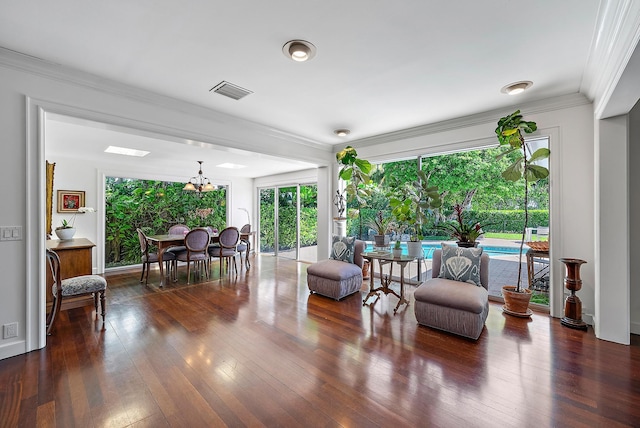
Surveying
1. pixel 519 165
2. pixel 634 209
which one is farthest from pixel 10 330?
pixel 634 209

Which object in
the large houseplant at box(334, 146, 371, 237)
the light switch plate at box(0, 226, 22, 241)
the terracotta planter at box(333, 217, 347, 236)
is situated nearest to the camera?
the light switch plate at box(0, 226, 22, 241)

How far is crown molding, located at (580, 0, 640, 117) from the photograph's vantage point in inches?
64.1

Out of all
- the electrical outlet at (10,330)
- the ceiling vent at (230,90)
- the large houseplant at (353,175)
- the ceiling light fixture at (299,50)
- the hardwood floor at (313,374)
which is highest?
the ceiling vent at (230,90)

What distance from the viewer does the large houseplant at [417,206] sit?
408 centimetres

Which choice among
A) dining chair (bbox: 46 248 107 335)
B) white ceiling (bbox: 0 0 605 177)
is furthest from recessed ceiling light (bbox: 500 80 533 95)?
dining chair (bbox: 46 248 107 335)

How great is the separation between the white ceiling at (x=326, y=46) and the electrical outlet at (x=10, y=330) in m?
2.33

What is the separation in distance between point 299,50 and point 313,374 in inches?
102

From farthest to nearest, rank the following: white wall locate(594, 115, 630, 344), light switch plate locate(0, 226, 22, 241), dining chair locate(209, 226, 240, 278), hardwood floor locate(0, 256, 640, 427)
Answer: dining chair locate(209, 226, 240, 278) < white wall locate(594, 115, 630, 344) < light switch plate locate(0, 226, 22, 241) < hardwood floor locate(0, 256, 640, 427)

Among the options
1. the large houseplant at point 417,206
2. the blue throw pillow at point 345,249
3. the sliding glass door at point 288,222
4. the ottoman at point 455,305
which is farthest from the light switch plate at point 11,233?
the sliding glass door at point 288,222

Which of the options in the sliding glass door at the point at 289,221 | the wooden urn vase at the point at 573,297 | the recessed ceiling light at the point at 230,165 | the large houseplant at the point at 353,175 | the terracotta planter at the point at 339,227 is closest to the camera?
the wooden urn vase at the point at 573,297

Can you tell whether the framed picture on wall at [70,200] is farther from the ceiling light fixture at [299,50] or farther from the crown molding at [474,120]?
Result: the ceiling light fixture at [299,50]

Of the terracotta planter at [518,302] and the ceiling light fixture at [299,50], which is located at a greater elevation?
the ceiling light fixture at [299,50]

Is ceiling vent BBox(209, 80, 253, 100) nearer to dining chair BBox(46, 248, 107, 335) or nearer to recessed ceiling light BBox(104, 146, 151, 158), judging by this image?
dining chair BBox(46, 248, 107, 335)

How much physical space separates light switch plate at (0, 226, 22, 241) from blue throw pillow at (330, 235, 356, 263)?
11.7 feet
